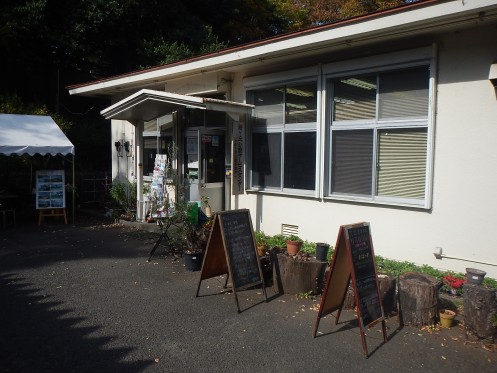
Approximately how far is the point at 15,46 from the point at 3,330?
14.2m

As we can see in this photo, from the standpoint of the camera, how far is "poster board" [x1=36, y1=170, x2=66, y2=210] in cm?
1088

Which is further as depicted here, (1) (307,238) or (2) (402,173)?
(1) (307,238)

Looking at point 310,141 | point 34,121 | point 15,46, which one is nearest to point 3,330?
point 310,141

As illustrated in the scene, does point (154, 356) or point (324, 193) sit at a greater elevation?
point (324, 193)

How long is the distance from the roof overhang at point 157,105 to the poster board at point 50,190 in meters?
2.69

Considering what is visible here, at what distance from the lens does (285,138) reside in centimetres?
826

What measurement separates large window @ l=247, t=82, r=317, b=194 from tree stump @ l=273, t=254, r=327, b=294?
2355 mm

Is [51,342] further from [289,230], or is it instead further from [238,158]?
[238,158]

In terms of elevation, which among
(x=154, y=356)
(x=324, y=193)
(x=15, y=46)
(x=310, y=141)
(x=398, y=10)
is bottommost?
(x=154, y=356)

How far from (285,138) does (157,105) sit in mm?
2808

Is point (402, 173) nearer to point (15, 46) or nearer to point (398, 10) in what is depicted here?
point (398, 10)

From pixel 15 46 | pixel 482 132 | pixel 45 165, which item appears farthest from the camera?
pixel 15 46

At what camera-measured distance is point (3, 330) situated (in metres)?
4.57

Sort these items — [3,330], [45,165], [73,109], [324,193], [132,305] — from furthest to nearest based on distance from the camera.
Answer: [73,109]
[45,165]
[324,193]
[132,305]
[3,330]
